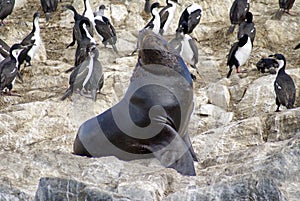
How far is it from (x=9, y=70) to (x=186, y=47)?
12.2ft

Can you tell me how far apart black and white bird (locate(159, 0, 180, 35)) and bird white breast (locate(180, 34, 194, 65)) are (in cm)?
124

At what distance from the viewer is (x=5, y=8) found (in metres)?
18.2

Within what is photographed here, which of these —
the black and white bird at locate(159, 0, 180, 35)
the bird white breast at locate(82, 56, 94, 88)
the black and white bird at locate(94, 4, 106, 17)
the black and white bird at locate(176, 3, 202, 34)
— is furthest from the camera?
the black and white bird at locate(94, 4, 106, 17)

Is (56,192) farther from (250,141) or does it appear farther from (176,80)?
(250,141)

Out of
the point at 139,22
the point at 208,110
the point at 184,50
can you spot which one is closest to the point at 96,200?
the point at 208,110

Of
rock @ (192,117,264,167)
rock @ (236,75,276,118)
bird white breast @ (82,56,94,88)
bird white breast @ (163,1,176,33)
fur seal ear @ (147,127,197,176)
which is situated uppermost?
fur seal ear @ (147,127,197,176)

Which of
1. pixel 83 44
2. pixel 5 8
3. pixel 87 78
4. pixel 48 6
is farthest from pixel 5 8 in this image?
pixel 87 78

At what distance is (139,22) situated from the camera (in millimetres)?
18750

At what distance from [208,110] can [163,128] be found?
793 cm

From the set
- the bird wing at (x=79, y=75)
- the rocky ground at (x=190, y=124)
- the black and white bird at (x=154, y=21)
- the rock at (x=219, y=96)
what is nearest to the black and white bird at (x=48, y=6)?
the rocky ground at (x=190, y=124)

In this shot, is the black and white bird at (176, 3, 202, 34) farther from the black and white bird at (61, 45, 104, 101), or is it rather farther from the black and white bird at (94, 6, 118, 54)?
the black and white bird at (61, 45, 104, 101)

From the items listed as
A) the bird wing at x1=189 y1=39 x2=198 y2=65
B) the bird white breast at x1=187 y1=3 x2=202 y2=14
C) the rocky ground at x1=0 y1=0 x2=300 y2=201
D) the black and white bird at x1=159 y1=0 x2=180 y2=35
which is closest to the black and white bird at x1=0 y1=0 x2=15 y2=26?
the rocky ground at x1=0 y1=0 x2=300 y2=201

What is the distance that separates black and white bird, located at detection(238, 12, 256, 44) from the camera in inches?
665

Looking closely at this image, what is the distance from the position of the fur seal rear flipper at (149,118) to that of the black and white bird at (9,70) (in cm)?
Result: 869
